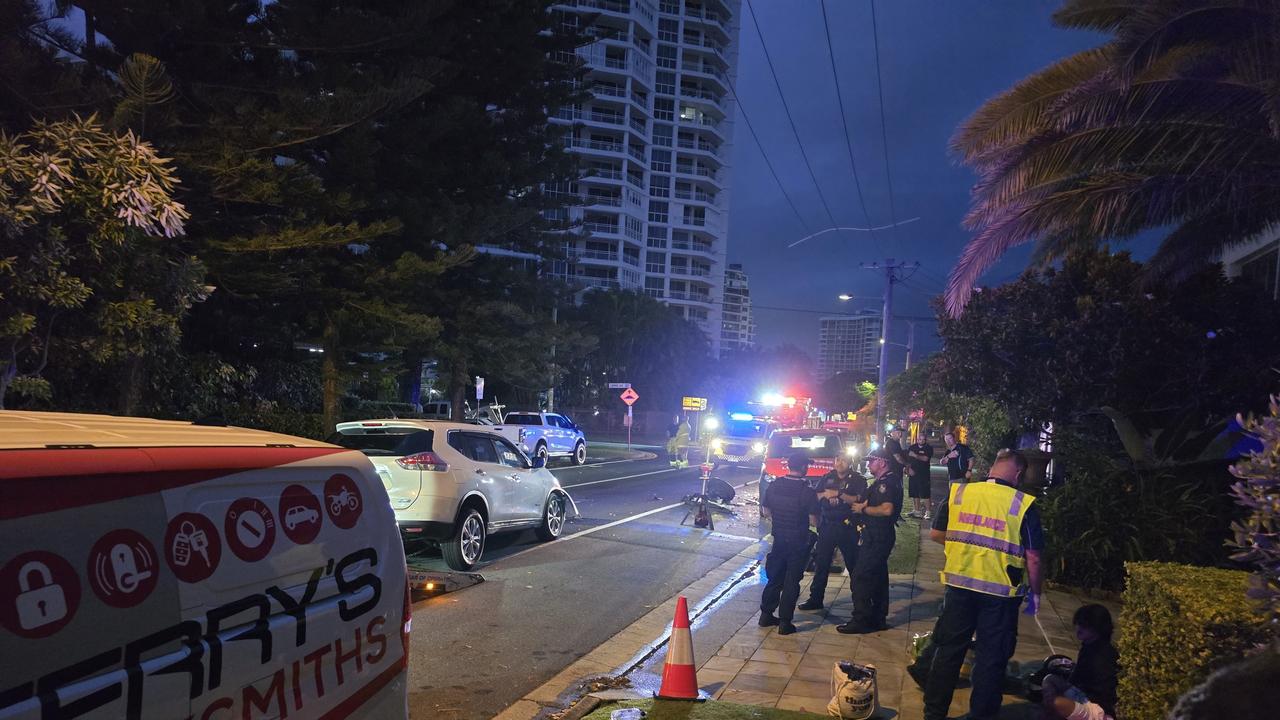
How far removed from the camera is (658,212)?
86.3 meters

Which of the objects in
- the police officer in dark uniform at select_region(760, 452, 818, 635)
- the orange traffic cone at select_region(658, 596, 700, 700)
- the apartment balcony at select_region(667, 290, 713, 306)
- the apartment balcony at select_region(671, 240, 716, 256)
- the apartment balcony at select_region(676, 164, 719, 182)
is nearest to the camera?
the orange traffic cone at select_region(658, 596, 700, 700)

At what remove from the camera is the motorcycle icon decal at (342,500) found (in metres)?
3.32

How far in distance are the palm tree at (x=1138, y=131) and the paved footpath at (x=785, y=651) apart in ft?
14.0

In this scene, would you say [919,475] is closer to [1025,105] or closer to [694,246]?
[1025,105]

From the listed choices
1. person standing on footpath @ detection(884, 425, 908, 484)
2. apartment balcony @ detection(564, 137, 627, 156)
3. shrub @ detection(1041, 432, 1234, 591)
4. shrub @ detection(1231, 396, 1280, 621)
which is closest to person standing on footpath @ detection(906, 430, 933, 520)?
person standing on footpath @ detection(884, 425, 908, 484)

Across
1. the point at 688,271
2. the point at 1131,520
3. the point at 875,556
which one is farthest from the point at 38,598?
the point at 688,271

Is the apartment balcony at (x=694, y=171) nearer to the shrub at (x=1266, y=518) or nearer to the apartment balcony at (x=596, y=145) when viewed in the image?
the apartment balcony at (x=596, y=145)

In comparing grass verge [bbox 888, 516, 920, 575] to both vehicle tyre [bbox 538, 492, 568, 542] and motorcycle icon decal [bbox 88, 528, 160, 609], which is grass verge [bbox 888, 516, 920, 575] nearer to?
vehicle tyre [bbox 538, 492, 568, 542]

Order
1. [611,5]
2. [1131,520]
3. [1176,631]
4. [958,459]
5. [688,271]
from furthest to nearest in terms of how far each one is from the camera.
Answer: [688,271]
[611,5]
[958,459]
[1131,520]
[1176,631]

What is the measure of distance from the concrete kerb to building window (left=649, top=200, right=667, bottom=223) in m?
77.7

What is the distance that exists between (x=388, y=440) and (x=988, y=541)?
6.85m

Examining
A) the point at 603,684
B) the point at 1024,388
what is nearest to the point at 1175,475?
the point at 1024,388

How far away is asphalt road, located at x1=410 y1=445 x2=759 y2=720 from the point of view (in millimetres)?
6340

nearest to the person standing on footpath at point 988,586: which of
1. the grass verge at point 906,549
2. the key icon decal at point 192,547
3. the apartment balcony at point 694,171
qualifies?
the grass verge at point 906,549
